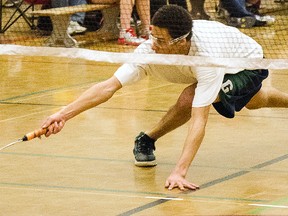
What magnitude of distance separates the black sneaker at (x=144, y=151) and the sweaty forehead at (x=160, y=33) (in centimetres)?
96

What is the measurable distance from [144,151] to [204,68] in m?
0.84

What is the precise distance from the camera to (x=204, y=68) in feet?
22.1

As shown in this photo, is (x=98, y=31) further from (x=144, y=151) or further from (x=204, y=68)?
(x=204, y=68)

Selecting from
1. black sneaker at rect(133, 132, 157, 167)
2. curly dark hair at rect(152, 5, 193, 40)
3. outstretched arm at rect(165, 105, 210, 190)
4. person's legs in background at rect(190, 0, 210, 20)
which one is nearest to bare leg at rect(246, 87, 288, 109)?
black sneaker at rect(133, 132, 157, 167)

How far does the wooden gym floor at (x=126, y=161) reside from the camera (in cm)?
620

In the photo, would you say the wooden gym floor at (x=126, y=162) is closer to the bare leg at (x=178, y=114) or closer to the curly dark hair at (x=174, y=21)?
the bare leg at (x=178, y=114)

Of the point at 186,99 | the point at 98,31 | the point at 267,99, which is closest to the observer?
the point at 186,99

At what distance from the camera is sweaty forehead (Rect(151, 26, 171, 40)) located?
21.7 feet

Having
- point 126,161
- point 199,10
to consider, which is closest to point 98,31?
point 199,10

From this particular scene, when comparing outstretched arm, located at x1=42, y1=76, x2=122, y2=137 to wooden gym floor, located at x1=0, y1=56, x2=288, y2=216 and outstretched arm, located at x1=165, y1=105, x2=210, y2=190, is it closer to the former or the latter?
wooden gym floor, located at x1=0, y1=56, x2=288, y2=216

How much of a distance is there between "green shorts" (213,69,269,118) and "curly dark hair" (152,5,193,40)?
1.85 feet

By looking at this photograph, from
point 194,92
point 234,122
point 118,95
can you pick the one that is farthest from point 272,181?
point 118,95

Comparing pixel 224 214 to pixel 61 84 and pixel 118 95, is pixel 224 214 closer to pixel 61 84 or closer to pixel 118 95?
pixel 118 95

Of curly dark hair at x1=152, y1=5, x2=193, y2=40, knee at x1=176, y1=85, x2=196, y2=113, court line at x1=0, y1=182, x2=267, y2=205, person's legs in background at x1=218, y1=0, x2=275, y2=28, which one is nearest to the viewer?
court line at x1=0, y1=182, x2=267, y2=205
